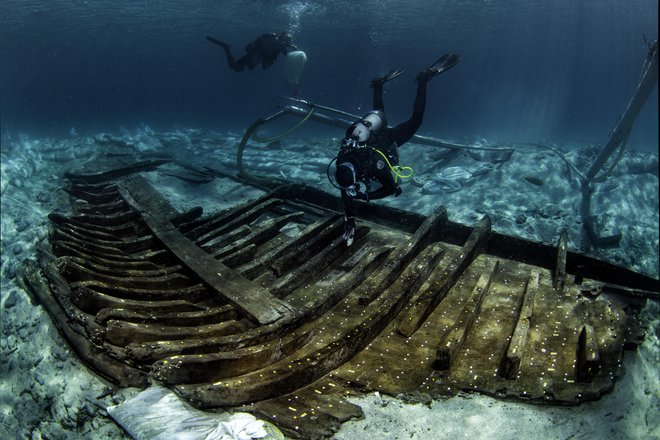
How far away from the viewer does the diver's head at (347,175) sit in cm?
547

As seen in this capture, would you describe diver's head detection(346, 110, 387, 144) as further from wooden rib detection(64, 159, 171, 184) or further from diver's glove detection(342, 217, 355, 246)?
wooden rib detection(64, 159, 171, 184)

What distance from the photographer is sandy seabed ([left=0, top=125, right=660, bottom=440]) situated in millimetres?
2645

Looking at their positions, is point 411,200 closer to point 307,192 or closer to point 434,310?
point 307,192

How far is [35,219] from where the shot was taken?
8539 mm

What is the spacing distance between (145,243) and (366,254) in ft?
11.0

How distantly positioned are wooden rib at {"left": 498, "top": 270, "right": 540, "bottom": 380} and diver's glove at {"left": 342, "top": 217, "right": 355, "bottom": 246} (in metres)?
2.41

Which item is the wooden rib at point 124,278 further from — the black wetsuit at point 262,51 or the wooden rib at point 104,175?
the black wetsuit at point 262,51

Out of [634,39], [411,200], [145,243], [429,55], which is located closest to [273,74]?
[429,55]

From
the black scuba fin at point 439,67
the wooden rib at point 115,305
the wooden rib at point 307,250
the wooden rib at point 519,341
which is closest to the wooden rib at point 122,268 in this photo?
the wooden rib at point 115,305

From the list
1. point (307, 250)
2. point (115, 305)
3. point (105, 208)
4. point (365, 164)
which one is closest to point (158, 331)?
point (115, 305)

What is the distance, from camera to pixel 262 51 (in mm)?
15602

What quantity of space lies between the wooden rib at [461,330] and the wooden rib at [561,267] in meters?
0.79

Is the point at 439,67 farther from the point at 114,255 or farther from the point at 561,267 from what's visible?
the point at 114,255

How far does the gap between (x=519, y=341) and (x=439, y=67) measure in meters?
6.53
